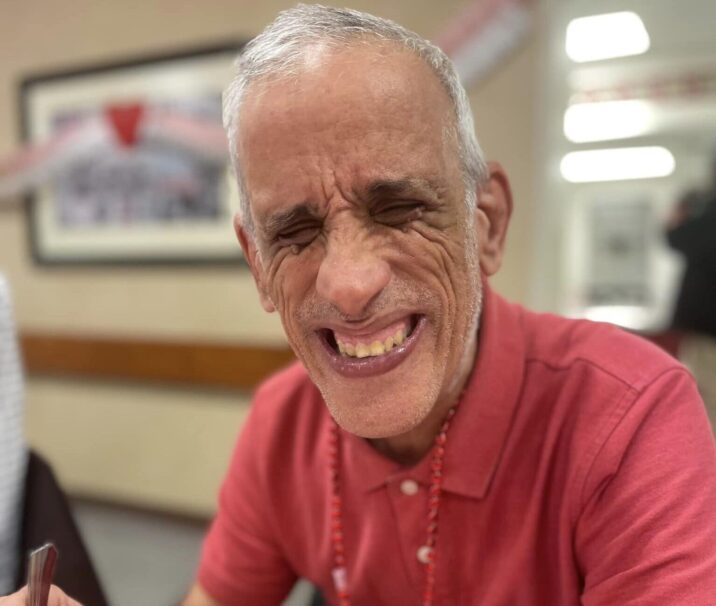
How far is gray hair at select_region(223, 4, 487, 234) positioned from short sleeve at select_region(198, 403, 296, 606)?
0.46 meters

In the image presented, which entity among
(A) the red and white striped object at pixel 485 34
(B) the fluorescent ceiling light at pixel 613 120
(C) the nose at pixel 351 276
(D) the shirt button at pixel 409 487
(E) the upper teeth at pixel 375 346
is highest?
(A) the red and white striped object at pixel 485 34

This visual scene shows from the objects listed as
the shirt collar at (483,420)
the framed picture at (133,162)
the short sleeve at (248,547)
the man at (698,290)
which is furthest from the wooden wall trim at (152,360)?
the shirt collar at (483,420)

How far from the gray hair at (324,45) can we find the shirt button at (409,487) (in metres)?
0.37

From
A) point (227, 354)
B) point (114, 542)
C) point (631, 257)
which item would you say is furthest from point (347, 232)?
point (631, 257)

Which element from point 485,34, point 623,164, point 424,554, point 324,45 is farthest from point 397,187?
point 623,164

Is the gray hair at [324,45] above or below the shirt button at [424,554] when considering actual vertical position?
above

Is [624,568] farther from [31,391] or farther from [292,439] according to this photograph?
[31,391]

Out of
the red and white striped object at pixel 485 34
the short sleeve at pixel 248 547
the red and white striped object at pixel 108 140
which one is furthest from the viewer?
the red and white striped object at pixel 108 140

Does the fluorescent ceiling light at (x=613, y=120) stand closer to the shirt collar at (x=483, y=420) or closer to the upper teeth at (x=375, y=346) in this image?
the shirt collar at (x=483, y=420)

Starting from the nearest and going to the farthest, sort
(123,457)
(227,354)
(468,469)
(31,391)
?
(468,469)
(227,354)
(123,457)
(31,391)

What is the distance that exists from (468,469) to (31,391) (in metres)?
3.15

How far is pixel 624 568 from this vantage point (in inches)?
27.6

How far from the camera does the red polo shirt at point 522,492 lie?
694mm

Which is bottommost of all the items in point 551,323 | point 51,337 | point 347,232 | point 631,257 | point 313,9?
point 51,337
